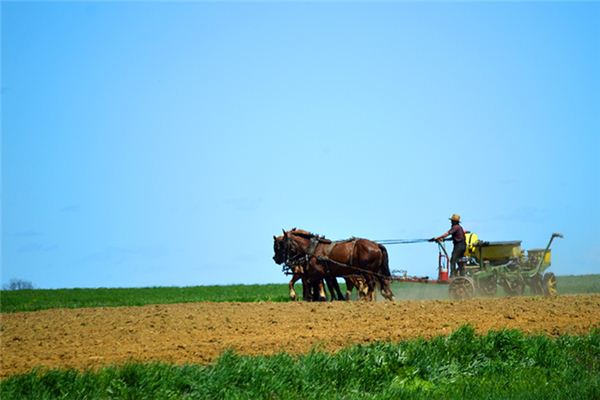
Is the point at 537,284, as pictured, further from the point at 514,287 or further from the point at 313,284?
the point at 313,284

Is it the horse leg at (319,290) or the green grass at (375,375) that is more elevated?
the horse leg at (319,290)

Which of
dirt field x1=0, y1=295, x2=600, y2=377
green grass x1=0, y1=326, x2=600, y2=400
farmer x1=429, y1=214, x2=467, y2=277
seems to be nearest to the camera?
green grass x1=0, y1=326, x2=600, y2=400

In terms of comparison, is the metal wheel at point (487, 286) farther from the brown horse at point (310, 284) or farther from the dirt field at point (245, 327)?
the brown horse at point (310, 284)

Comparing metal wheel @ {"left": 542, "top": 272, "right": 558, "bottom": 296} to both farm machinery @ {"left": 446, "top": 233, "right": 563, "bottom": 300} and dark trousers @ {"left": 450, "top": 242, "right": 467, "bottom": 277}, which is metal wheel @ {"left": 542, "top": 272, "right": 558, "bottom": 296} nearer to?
farm machinery @ {"left": 446, "top": 233, "right": 563, "bottom": 300}

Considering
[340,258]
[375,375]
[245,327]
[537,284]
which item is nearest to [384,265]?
[340,258]

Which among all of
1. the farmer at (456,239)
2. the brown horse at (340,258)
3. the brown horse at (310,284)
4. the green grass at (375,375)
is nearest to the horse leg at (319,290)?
the brown horse at (310,284)

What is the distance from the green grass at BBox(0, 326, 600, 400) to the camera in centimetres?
995

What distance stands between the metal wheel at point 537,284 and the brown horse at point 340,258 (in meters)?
3.80

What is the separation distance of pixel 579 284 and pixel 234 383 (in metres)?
22.1

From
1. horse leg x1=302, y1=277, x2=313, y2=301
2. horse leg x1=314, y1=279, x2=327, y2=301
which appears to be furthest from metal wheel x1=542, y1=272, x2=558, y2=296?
horse leg x1=302, y1=277, x2=313, y2=301

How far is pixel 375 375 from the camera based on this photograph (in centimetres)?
1130

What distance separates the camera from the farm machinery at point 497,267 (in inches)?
916

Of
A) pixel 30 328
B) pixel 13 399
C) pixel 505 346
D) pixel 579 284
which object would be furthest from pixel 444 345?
pixel 579 284

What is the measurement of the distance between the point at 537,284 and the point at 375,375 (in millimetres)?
14487
